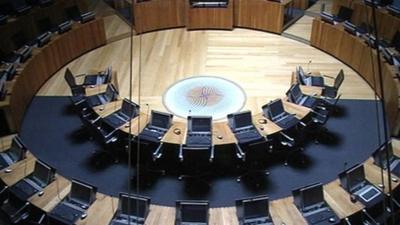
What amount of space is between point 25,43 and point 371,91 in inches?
323

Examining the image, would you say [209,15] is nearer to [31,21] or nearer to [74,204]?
[31,21]

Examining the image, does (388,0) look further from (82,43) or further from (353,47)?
(82,43)

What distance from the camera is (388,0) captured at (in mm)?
11797

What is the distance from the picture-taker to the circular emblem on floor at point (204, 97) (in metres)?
10.3

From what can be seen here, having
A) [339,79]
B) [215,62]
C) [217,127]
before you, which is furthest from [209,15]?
[217,127]

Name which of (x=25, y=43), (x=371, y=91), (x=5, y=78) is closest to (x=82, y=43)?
(x=25, y=43)

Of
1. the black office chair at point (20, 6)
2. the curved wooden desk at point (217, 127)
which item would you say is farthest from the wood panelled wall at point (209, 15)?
the curved wooden desk at point (217, 127)

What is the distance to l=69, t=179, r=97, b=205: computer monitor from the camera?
22.9 ft

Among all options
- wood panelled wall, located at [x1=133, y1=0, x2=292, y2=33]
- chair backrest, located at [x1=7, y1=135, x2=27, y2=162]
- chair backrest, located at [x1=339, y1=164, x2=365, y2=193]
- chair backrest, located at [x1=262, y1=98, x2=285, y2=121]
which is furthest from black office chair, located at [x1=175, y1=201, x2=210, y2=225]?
wood panelled wall, located at [x1=133, y1=0, x2=292, y2=33]

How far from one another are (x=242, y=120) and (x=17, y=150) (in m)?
3.93

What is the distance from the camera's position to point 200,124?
8.55m

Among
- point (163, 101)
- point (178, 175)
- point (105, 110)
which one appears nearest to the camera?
point (178, 175)

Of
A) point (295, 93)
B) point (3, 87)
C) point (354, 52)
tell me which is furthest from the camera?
point (354, 52)

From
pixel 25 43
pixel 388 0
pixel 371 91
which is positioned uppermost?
pixel 388 0
